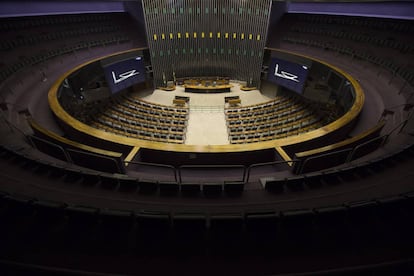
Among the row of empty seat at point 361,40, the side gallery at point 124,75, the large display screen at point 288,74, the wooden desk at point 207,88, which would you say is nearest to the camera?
the row of empty seat at point 361,40

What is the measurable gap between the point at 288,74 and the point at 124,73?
10491mm

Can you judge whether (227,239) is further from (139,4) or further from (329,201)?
(139,4)

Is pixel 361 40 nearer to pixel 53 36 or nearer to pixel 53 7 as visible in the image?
pixel 53 7

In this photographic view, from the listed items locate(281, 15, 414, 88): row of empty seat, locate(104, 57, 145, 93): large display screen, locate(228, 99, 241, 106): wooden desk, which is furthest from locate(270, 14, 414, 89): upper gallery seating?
locate(104, 57, 145, 93): large display screen

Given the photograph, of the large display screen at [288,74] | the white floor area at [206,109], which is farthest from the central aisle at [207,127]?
the large display screen at [288,74]

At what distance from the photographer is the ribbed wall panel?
13.7 meters

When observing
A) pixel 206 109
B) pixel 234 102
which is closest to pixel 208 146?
pixel 206 109

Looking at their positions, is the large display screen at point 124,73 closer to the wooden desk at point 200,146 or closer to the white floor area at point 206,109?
the white floor area at point 206,109

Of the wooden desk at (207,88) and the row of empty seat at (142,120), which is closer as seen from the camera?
the row of empty seat at (142,120)

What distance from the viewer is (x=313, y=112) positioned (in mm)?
11492

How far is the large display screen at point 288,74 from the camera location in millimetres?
11969

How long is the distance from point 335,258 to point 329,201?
3.78 feet

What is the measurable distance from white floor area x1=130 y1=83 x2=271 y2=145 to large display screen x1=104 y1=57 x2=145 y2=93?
155 centimetres

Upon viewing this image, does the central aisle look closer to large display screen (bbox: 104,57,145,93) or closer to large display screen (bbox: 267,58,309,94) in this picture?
large display screen (bbox: 267,58,309,94)
